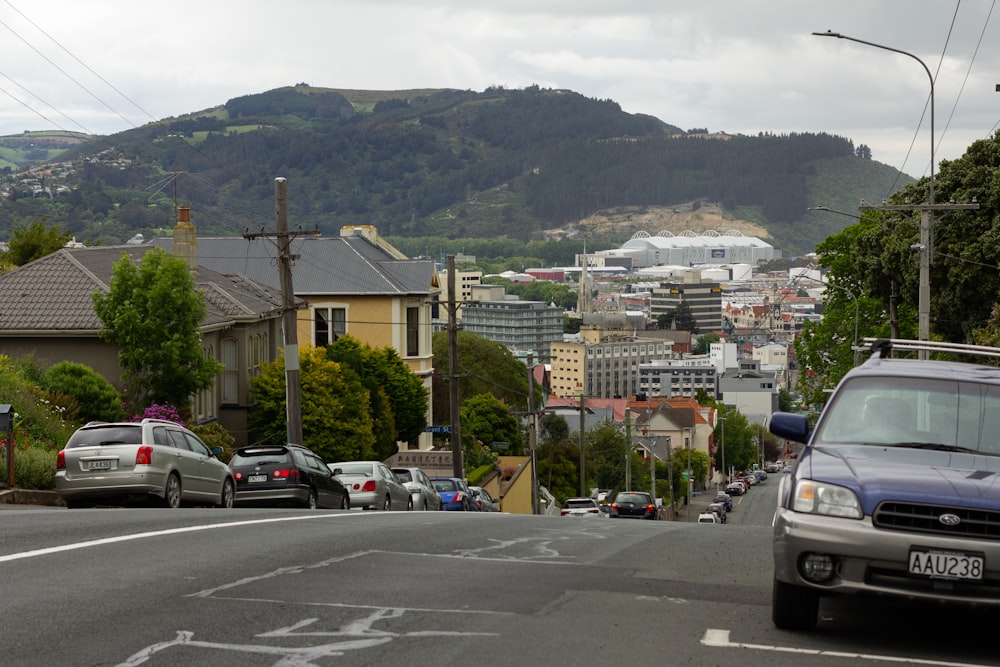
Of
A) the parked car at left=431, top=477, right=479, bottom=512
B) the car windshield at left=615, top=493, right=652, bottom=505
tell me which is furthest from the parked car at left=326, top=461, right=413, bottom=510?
the car windshield at left=615, top=493, right=652, bottom=505

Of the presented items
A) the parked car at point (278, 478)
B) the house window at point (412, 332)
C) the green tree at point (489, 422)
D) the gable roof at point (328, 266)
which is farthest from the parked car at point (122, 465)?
the green tree at point (489, 422)

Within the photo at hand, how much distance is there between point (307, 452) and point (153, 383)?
12.9m

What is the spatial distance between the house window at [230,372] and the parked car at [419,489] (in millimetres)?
13781

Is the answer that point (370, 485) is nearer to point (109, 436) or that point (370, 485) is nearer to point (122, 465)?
point (109, 436)

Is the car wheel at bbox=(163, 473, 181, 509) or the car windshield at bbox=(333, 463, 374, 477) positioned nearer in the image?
the car wheel at bbox=(163, 473, 181, 509)

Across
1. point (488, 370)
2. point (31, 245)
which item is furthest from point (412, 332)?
point (488, 370)

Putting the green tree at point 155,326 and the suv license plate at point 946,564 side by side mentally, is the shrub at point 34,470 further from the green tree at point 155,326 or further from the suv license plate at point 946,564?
the suv license plate at point 946,564

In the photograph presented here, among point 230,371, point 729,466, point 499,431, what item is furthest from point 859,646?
point 729,466

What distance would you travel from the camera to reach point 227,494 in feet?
77.6

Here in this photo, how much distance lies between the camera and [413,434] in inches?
2295

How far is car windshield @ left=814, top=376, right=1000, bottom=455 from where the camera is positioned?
987cm

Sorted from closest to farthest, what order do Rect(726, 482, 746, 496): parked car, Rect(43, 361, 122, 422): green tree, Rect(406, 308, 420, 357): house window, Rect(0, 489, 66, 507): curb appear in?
Rect(0, 489, 66, 507): curb < Rect(43, 361, 122, 422): green tree < Rect(406, 308, 420, 357): house window < Rect(726, 482, 746, 496): parked car

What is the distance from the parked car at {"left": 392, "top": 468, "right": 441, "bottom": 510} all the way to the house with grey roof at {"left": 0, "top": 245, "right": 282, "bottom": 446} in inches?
266

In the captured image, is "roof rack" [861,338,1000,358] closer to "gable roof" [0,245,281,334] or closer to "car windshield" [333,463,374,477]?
"car windshield" [333,463,374,477]
